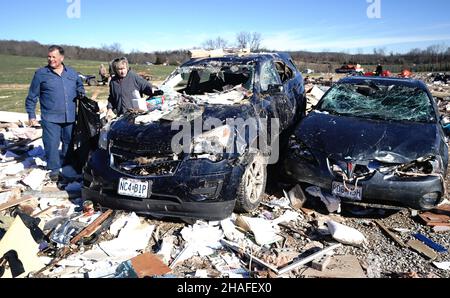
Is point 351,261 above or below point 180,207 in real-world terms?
below

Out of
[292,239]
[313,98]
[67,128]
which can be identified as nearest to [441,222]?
[292,239]

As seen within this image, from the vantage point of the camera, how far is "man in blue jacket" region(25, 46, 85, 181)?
5.27m

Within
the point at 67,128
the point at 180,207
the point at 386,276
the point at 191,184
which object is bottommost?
the point at 386,276

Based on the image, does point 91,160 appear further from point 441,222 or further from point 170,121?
A: point 441,222

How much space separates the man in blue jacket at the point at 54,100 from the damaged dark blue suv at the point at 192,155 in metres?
1.38

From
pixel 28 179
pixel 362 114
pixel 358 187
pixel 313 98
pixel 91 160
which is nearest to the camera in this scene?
pixel 358 187

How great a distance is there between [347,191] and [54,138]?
4.22 m

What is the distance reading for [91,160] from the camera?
4109 millimetres

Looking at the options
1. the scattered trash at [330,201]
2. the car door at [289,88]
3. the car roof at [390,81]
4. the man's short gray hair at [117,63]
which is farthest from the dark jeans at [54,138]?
the car roof at [390,81]

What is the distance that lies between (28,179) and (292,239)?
12.7 ft

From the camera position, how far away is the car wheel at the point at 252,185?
12.5 ft

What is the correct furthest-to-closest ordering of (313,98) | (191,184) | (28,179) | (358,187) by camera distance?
(313,98) < (28,179) < (358,187) < (191,184)

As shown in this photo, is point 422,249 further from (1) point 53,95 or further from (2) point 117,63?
(1) point 53,95

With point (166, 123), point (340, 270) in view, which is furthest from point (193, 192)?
point (340, 270)
